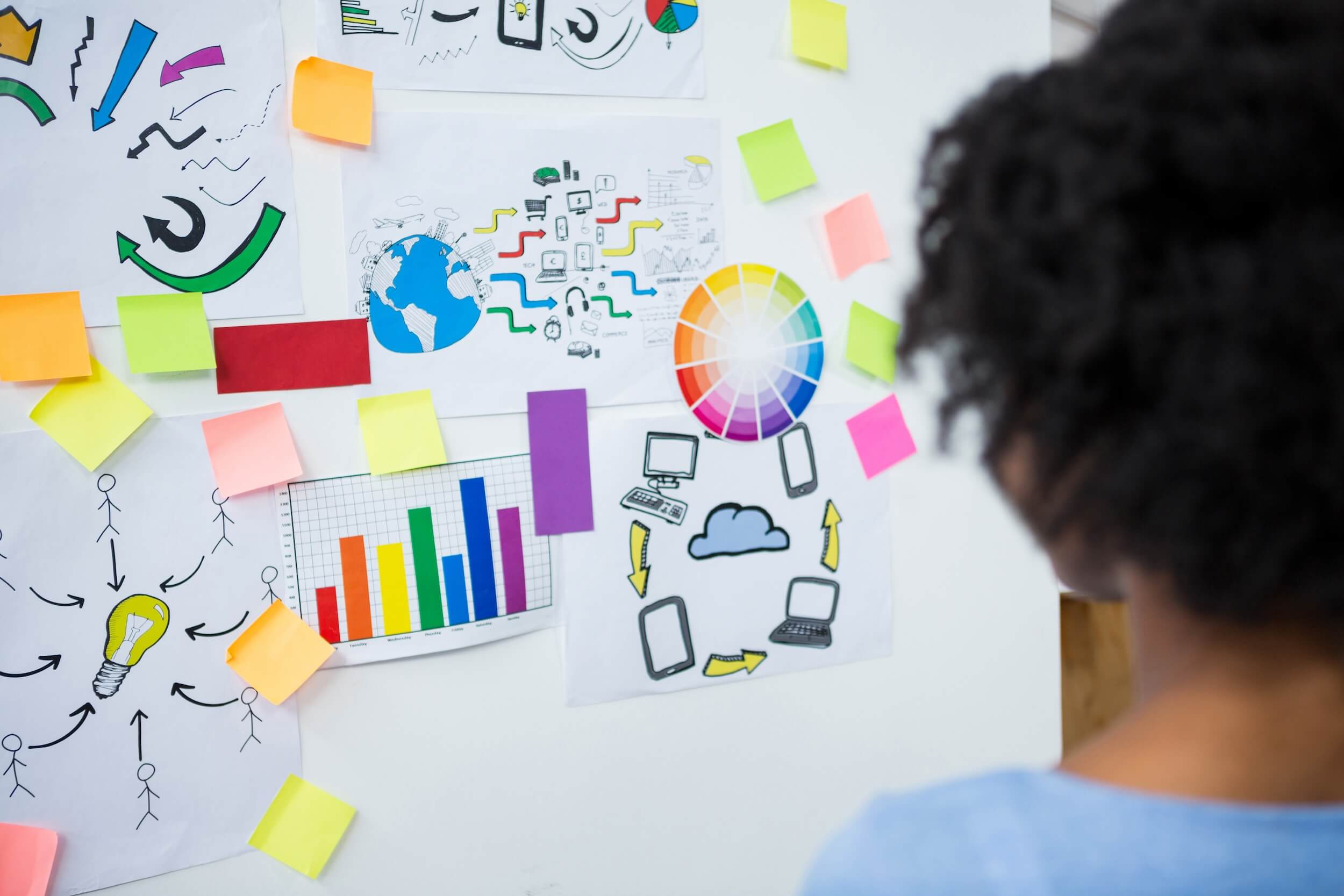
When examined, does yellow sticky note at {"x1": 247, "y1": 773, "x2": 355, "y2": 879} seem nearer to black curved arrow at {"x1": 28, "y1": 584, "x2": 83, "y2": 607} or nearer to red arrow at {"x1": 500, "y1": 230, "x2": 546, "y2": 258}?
black curved arrow at {"x1": 28, "y1": 584, "x2": 83, "y2": 607}

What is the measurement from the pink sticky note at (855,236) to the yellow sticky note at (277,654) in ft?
2.25

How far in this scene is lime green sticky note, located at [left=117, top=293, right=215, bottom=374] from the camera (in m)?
0.76

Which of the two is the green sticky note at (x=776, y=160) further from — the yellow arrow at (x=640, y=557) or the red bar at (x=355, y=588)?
the red bar at (x=355, y=588)

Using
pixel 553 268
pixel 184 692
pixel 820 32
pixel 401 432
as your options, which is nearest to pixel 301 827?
pixel 184 692

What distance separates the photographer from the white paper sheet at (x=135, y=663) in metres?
0.75

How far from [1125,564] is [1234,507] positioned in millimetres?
62

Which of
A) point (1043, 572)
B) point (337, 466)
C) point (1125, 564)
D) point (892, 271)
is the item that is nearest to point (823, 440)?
point (892, 271)

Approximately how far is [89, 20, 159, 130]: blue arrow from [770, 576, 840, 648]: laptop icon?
2.62 ft

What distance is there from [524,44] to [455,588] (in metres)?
0.54

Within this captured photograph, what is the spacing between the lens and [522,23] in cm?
87

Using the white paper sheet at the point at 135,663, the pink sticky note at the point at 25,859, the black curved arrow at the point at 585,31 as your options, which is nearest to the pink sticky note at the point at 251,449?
the white paper sheet at the point at 135,663

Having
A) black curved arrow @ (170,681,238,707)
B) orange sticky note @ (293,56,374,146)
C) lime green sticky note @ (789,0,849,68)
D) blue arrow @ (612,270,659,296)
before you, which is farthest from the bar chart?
lime green sticky note @ (789,0,849,68)

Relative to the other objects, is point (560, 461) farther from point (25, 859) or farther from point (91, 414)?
point (25, 859)

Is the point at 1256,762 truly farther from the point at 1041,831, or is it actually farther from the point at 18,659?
the point at 18,659
